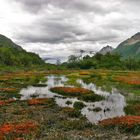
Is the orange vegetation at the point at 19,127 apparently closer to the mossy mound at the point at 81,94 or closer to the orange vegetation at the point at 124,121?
the orange vegetation at the point at 124,121

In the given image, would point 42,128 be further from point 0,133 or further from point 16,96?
point 16,96

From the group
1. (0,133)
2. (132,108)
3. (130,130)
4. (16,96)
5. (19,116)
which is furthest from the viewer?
(16,96)

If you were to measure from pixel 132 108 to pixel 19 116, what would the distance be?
13.8 m

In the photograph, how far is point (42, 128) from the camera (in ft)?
92.9

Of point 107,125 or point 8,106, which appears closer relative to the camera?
point 107,125

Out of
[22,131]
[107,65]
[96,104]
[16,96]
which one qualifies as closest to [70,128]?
[22,131]

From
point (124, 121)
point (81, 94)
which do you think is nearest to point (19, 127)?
point (124, 121)

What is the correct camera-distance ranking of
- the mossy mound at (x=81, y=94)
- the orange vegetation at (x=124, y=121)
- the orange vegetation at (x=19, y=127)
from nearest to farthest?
the orange vegetation at (x=19, y=127) < the orange vegetation at (x=124, y=121) < the mossy mound at (x=81, y=94)

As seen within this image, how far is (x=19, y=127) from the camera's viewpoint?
27891 millimetres

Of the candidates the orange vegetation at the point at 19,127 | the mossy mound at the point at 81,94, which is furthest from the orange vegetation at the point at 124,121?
the mossy mound at the point at 81,94

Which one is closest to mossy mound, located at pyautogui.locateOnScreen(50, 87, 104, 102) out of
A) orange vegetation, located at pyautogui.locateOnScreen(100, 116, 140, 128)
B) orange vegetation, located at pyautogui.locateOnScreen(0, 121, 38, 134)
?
orange vegetation, located at pyautogui.locateOnScreen(100, 116, 140, 128)

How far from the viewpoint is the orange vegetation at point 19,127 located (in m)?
26.5

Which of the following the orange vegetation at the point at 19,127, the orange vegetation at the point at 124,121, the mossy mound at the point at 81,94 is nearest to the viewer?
the orange vegetation at the point at 19,127

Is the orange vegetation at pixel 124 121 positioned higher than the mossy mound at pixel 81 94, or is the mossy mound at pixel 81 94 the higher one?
the mossy mound at pixel 81 94
